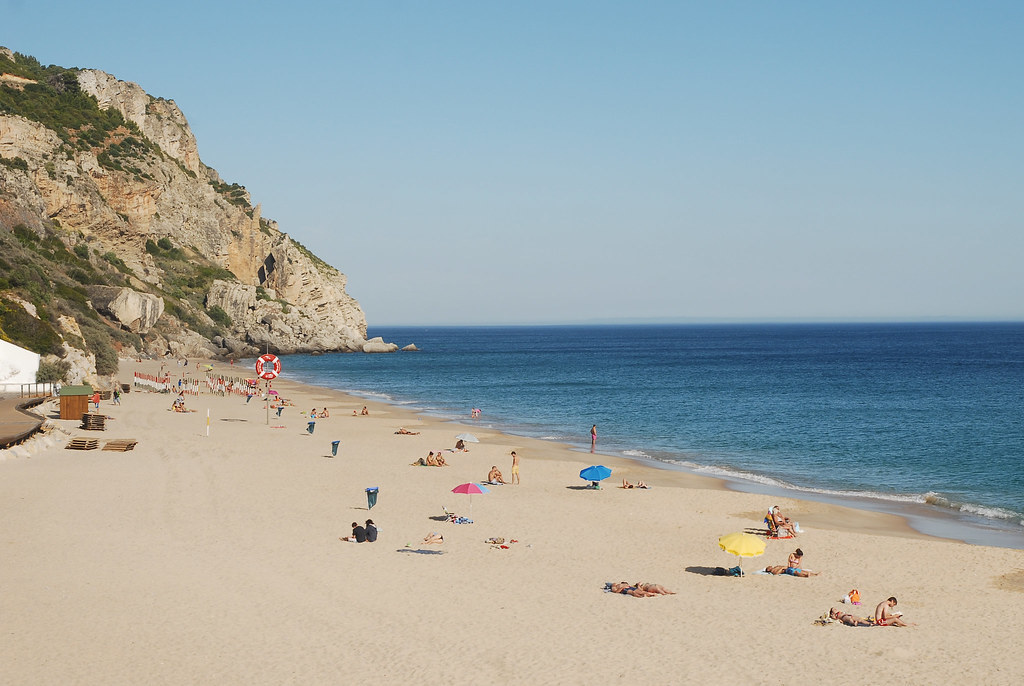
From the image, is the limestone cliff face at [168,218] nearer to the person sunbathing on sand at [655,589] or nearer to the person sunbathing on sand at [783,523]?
the person sunbathing on sand at [783,523]

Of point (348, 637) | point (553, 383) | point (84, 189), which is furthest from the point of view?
point (84, 189)

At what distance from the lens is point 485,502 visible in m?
24.7

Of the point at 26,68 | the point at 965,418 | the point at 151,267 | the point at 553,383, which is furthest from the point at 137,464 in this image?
the point at 26,68

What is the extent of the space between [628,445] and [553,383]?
40.1 meters

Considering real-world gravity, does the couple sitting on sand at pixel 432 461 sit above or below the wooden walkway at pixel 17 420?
below

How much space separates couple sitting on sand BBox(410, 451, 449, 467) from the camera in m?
30.9

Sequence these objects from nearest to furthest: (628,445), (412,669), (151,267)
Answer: (412,669), (628,445), (151,267)

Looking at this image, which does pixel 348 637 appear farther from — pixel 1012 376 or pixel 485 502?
pixel 1012 376

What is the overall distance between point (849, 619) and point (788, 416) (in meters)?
38.6

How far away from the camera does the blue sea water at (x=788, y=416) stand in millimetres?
30672

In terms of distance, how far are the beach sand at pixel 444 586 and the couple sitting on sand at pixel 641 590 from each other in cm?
21

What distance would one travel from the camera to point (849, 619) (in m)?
14.4

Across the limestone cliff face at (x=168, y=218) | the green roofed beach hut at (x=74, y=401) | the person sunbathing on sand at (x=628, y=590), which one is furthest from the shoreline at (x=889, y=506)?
the limestone cliff face at (x=168, y=218)

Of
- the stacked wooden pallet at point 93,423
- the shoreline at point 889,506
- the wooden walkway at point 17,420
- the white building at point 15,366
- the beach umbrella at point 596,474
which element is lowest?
the shoreline at point 889,506
